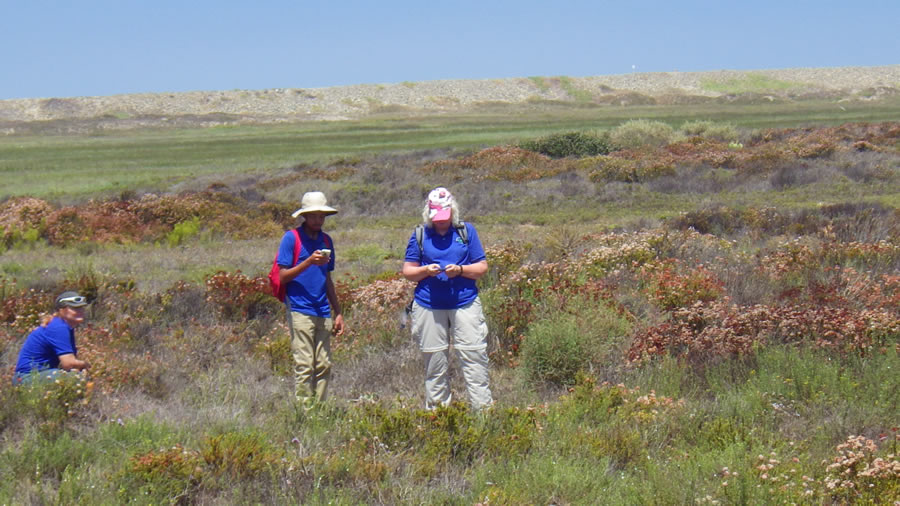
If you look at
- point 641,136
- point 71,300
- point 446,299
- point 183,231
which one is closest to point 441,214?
point 446,299

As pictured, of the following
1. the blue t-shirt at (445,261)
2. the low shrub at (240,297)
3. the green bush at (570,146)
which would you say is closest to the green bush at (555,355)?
the blue t-shirt at (445,261)

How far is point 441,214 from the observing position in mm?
5430

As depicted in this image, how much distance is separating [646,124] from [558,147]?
7754mm

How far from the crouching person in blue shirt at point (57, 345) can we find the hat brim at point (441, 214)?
2590 millimetres

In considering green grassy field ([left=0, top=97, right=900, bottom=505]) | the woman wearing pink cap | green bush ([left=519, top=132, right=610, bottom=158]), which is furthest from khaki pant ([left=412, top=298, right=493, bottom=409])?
green bush ([left=519, top=132, right=610, bottom=158])

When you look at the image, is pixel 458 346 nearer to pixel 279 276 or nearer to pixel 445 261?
pixel 445 261

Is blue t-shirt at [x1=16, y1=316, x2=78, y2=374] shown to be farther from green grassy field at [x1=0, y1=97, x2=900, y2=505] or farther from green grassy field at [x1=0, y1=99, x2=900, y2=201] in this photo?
green grassy field at [x1=0, y1=99, x2=900, y2=201]

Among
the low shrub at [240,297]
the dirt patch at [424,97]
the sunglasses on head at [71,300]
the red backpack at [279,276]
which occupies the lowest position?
the low shrub at [240,297]

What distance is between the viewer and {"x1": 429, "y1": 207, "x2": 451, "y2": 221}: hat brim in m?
5.43

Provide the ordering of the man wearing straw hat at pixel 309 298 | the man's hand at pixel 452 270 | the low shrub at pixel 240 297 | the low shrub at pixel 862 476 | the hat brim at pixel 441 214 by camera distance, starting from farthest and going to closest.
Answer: the low shrub at pixel 240 297, the man wearing straw hat at pixel 309 298, the hat brim at pixel 441 214, the man's hand at pixel 452 270, the low shrub at pixel 862 476

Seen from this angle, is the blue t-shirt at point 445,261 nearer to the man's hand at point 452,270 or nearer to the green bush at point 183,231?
the man's hand at point 452,270

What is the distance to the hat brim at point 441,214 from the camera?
543 cm

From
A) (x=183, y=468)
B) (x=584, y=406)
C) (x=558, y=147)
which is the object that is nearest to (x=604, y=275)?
(x=584, y=406)

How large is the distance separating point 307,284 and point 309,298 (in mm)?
106
